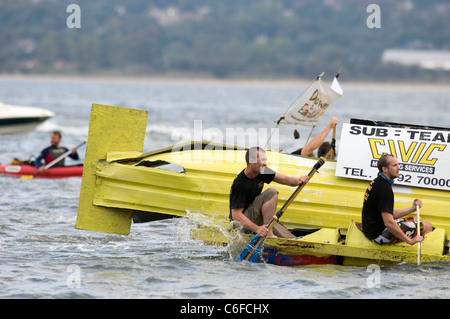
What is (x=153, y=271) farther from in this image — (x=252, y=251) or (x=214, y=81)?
(x=214, y=81)

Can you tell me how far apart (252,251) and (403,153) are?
7.57 ft

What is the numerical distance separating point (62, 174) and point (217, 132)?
1508 centimetres

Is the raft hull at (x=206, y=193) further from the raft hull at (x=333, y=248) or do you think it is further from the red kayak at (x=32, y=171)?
the red kayak at (x=32, y=171)

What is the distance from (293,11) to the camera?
6821 inches

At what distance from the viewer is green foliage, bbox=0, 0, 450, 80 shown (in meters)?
132

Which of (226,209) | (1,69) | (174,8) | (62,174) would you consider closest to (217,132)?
(62,174)

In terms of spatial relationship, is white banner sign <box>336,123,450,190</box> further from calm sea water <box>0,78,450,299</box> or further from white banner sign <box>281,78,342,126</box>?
white banner sign <box>281,78,342,126</box>

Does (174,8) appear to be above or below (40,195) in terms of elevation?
above

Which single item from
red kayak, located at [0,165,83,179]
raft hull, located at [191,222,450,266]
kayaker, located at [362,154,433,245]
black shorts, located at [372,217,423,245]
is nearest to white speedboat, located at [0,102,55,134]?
red kayak, located at [0,165,83,179]

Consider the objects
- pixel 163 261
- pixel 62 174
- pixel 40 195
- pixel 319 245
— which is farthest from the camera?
pixel 62 174

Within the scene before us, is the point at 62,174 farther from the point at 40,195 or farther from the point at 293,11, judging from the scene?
the point at 293,11

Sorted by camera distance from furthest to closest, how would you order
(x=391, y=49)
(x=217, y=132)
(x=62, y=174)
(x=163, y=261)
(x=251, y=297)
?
(x=391, y=49), (x=217, y=132), (x=62, y=174), (x=163, y=261), (x=251, y=297)

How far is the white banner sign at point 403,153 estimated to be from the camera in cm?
1040

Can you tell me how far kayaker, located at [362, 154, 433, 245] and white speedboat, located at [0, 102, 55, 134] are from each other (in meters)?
18.3
